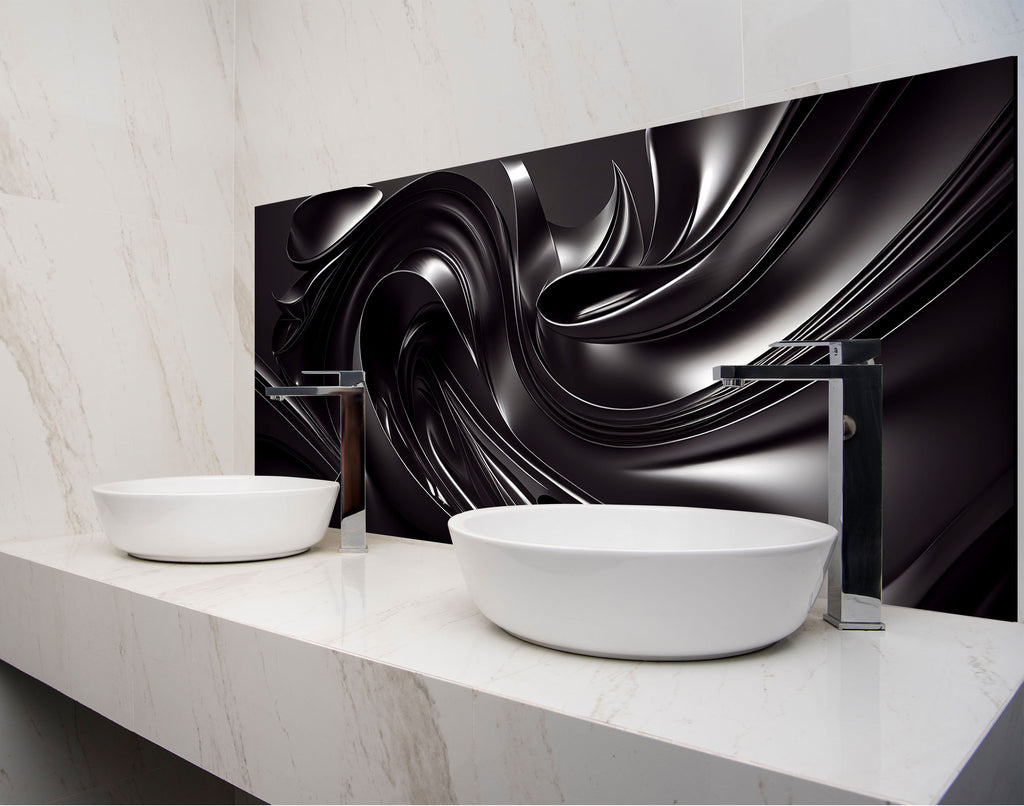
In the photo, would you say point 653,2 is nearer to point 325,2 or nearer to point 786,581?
point 325,2

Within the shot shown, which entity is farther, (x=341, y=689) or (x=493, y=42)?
(x=493, y=42)

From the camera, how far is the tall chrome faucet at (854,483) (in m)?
0.95

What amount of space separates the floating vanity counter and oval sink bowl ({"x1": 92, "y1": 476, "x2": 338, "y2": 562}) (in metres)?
0.07

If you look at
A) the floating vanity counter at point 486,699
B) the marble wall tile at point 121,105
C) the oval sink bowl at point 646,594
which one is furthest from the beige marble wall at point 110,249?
the oval sink bowl at point 646,594

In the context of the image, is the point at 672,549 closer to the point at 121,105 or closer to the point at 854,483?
the point at 854,483

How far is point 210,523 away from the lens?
131 cm

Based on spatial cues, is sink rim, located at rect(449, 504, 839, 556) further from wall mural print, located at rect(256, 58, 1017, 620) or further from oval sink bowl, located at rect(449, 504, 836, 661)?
wall mural print, located at rect(256, 58, 1017, 620)

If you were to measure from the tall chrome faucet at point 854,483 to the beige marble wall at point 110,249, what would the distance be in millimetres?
1404

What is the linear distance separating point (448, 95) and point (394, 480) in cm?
79

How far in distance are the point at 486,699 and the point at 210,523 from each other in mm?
752

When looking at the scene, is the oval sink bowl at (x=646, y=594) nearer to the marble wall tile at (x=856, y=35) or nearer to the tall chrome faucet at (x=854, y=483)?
the tall chrome faucet at (x=854, y=483)

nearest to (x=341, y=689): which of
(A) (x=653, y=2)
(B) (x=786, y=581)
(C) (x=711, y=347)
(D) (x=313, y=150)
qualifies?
(B) (x=786, y=581)

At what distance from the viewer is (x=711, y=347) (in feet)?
4.00

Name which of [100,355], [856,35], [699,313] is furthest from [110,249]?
[856,35]
